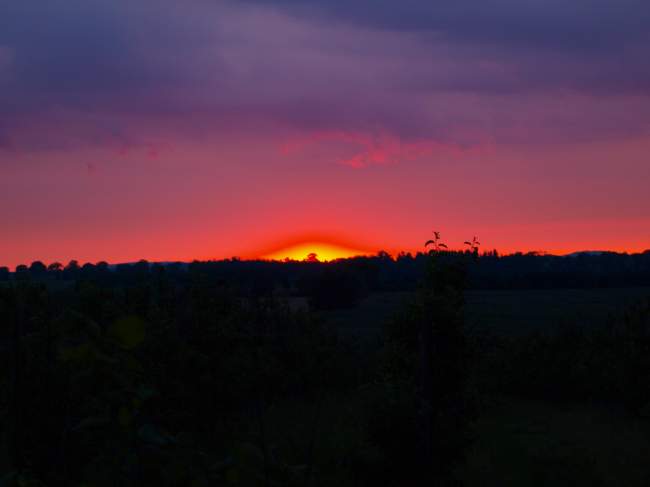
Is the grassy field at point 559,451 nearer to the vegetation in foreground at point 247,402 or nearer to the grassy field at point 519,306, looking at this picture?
the vegetation in foreground at point 247,402

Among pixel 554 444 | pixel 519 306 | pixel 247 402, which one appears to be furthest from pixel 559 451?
pixel 519 306

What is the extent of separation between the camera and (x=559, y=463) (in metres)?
15.6

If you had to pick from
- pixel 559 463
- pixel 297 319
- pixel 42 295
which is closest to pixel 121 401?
pixel 42 295

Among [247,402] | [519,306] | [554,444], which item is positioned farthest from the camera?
[519,306]

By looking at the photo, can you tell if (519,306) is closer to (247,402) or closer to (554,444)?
(554,444)

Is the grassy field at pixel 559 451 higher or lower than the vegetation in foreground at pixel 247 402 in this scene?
lower

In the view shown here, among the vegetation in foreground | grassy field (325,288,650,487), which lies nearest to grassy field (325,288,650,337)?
grassy field (325,288,650,487)

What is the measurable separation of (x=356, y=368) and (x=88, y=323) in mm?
29087

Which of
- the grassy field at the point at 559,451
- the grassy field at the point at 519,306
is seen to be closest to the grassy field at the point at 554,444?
the grassy field at the point at 559,451

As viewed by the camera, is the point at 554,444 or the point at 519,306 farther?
the point at 519,306

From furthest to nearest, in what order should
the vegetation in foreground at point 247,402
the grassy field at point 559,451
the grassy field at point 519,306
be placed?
the grassy field at point 519,306
the grassy field at point 559,451
the vegetation in foreground at point 247,402

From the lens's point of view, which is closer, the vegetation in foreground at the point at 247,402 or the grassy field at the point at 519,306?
the vegetation in foreground at the point at 247,402

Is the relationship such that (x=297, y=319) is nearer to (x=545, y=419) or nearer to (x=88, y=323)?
(x=545, y=419)

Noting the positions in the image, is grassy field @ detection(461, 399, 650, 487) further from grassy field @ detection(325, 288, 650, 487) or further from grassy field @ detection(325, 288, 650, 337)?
grassy field @ detection(325, 288, 650, 337)
